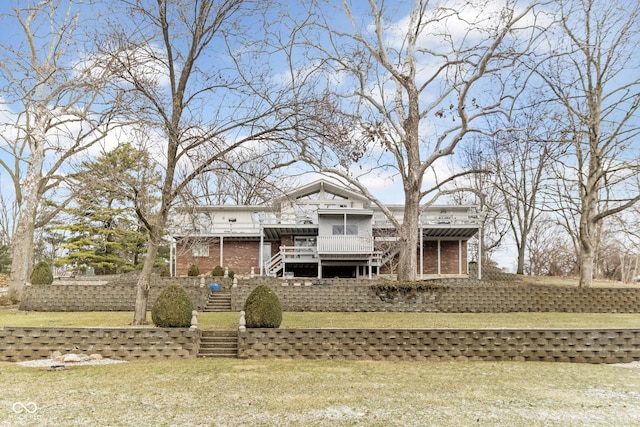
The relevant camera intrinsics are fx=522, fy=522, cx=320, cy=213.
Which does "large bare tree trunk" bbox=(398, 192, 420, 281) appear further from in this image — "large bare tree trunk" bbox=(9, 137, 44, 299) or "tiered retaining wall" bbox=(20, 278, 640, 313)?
"large bare tree trunk" bbox=(9, 137, 44, 299)

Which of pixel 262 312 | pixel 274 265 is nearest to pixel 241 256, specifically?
pixel 274 265

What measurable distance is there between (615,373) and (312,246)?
2517 cm

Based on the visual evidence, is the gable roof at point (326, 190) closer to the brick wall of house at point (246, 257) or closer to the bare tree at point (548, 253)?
the brick wall of house at point (246, 257)

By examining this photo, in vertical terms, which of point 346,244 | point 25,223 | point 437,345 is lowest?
point 437,345

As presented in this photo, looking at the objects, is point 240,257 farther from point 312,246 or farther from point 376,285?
point 376,285

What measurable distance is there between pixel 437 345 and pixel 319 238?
2035cm

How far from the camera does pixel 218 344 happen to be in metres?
13.8

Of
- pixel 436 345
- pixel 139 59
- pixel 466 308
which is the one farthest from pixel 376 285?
pixel 139 59

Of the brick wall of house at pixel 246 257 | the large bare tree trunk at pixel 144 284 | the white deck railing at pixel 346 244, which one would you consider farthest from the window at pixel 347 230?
the large bare tree trunk at pixel 144 284

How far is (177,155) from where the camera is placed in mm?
16906

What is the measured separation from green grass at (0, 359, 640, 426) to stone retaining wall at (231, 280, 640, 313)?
10.2m

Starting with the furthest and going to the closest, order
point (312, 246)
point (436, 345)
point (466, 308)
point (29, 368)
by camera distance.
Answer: point (312, 246)
point (466, 308)
point (436, 345)
point (29, 368)

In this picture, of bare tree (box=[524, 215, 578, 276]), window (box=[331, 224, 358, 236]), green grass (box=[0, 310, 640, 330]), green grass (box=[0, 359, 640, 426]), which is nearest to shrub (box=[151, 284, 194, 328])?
green grass (box=[0, 359, 640, 426])

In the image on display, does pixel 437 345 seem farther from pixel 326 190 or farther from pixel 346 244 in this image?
pixel 326 190
